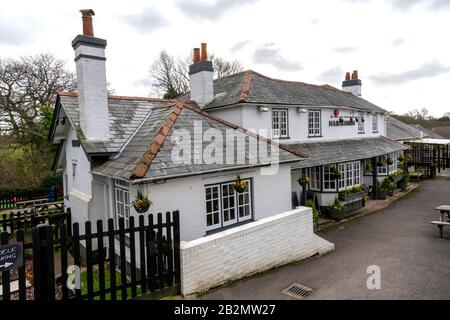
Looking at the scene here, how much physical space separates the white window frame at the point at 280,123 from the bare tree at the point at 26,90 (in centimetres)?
1957

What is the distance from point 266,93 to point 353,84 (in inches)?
509

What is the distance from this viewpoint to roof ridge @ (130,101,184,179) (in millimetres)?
7921

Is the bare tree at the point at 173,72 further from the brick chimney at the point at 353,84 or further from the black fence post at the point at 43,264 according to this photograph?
Result: the black fence post at the point at 43,264

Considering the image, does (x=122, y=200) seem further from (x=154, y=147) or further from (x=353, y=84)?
(x=353, y=84)

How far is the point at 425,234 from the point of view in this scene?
40.2 feet

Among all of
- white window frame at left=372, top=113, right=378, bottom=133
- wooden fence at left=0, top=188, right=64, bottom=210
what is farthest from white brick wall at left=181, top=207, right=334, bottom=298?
wooden fence at left=0, top=188, right=64, bottom=210

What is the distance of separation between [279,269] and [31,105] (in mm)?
26752

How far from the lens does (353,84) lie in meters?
25.1

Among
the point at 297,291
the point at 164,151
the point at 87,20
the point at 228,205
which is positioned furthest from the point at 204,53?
the point at 297,291

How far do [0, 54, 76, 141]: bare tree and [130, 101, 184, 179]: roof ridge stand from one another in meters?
19.2

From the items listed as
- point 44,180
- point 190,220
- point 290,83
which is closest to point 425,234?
point 190,220

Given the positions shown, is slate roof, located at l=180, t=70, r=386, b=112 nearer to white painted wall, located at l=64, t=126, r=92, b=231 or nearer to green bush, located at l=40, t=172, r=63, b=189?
white painted wall, located at l=64, t=126, r=92, b=231
